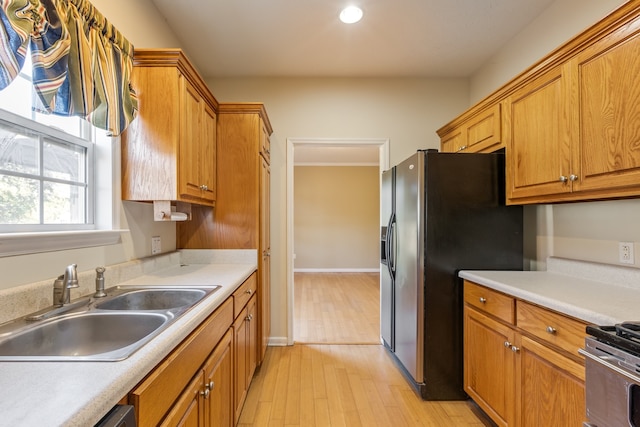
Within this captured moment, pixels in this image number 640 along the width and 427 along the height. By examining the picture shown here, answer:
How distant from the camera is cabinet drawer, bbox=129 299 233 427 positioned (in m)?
0.76

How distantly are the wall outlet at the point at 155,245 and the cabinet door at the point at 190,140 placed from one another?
43 centimetres

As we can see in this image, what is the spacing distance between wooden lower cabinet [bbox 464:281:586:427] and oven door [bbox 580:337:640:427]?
0.55 feet

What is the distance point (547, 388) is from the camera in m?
1.38

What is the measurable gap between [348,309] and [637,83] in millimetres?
3609

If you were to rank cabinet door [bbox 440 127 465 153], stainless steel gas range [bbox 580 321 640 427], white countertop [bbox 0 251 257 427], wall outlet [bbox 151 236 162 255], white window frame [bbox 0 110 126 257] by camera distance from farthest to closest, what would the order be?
1. cabinet door [bbox 440 127 465 153]
2. wall outlet [bbox 151 236 162 255]
3. white window frame [bbox 0 110 126 257]
4. stainless steel gas range [bbox 580 321 640 427]
5. white countertop [bbox 0 251 257 427]

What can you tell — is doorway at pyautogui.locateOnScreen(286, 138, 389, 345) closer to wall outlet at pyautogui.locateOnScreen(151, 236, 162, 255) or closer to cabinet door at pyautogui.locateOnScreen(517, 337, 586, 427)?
wall outlet at pyautogui.locateOnScreen(151, 236, 162, 255)

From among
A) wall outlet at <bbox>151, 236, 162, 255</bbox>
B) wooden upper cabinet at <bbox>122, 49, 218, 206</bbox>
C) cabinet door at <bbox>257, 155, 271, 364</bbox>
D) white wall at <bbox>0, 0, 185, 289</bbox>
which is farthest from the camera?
cabinet door at <bbox>257, 155, 271, 364</bbox>

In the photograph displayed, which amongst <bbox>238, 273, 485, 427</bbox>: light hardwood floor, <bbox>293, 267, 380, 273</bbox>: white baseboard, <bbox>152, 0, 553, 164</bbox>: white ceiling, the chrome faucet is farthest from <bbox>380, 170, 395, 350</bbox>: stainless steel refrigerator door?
<bbox>293, 267, 380, 273</bbox>: white baseboard

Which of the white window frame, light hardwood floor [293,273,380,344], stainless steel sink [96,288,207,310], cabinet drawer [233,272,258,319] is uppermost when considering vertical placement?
the white window frame

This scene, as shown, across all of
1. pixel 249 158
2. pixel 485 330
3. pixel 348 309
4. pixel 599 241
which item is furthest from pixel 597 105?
pixel 348 309

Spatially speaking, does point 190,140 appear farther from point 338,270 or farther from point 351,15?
point 338,270

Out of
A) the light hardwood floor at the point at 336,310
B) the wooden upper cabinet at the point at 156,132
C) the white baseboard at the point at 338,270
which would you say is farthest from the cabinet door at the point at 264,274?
the white baseboard at the point at 338,270

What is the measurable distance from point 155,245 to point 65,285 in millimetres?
908

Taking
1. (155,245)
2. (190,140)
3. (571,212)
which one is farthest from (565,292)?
(155,245)
